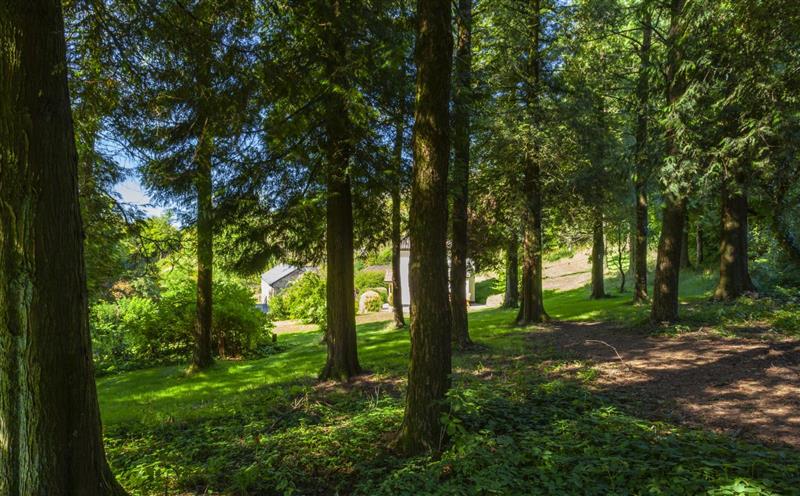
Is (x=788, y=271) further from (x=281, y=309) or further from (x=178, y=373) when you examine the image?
(x=281, y=309)

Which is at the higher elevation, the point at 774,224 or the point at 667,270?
the point at 774,224

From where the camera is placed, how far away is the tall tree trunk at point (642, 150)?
10781 mm

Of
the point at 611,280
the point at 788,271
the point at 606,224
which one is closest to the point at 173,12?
the point at 606,224

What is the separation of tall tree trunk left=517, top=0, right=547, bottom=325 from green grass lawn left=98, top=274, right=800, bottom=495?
5739mm

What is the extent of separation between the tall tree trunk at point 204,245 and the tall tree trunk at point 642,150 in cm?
945

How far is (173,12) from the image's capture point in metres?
4.97

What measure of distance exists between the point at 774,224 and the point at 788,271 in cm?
184

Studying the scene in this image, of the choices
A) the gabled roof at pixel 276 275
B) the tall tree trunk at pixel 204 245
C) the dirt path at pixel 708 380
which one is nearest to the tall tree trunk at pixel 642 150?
the dirt path at pixel 708 380

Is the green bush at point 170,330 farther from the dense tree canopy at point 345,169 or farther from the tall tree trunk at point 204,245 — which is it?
the tall tree trunk at point 204,245

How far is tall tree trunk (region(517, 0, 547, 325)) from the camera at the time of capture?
1291cm

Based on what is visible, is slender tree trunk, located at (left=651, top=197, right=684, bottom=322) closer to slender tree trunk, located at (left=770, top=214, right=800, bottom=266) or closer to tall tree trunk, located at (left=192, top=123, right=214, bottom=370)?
slender tree trunk, located at (left=770, top=214, right=800, bottom=266)

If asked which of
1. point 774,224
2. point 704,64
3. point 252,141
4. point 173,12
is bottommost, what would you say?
point 774,224

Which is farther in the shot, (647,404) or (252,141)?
(252,141)

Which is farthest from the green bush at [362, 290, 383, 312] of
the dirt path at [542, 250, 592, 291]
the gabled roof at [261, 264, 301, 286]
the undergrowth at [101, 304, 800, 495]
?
the undergrowth at [101, 304, 800, 495]
